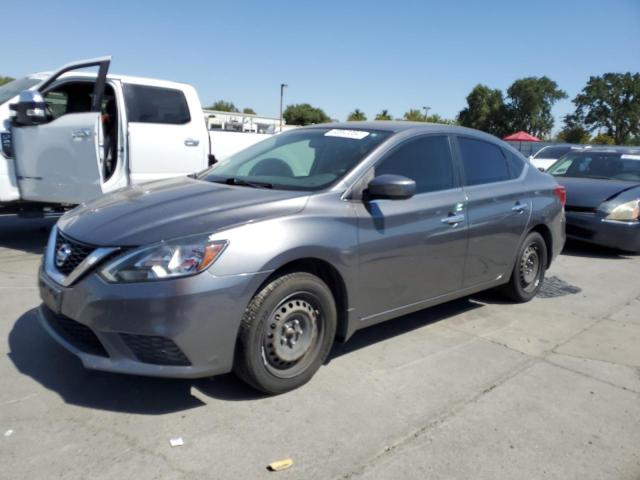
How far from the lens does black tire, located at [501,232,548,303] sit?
5.21m

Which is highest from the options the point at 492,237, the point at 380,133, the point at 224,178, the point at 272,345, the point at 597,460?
the point at 380,133

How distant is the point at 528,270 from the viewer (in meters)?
5.41

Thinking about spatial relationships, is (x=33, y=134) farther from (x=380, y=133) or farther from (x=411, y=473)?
(x=411, y=473)

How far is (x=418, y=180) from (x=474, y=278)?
107 cm

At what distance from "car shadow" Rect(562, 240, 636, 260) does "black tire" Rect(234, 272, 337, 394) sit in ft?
19.7

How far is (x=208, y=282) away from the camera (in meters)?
2.82

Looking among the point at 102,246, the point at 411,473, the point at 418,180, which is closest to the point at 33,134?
the point at 102,246

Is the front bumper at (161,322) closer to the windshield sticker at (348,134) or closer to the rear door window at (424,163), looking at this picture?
the rear door window at (424,163)

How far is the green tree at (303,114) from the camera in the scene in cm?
7712

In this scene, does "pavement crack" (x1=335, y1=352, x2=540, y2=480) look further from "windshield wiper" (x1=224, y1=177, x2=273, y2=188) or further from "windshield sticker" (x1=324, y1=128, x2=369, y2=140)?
"windshield sticker" (x1=324, y1=128, x2=369, y2=140)

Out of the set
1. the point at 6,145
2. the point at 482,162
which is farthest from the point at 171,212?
the point at 6,145

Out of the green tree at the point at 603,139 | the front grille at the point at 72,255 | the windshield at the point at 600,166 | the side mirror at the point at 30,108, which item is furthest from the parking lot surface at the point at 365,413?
the green tree at the point at 603,139

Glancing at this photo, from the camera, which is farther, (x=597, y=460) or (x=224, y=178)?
(x=224, y=178)

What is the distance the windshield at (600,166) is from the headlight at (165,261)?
7.94 meters
